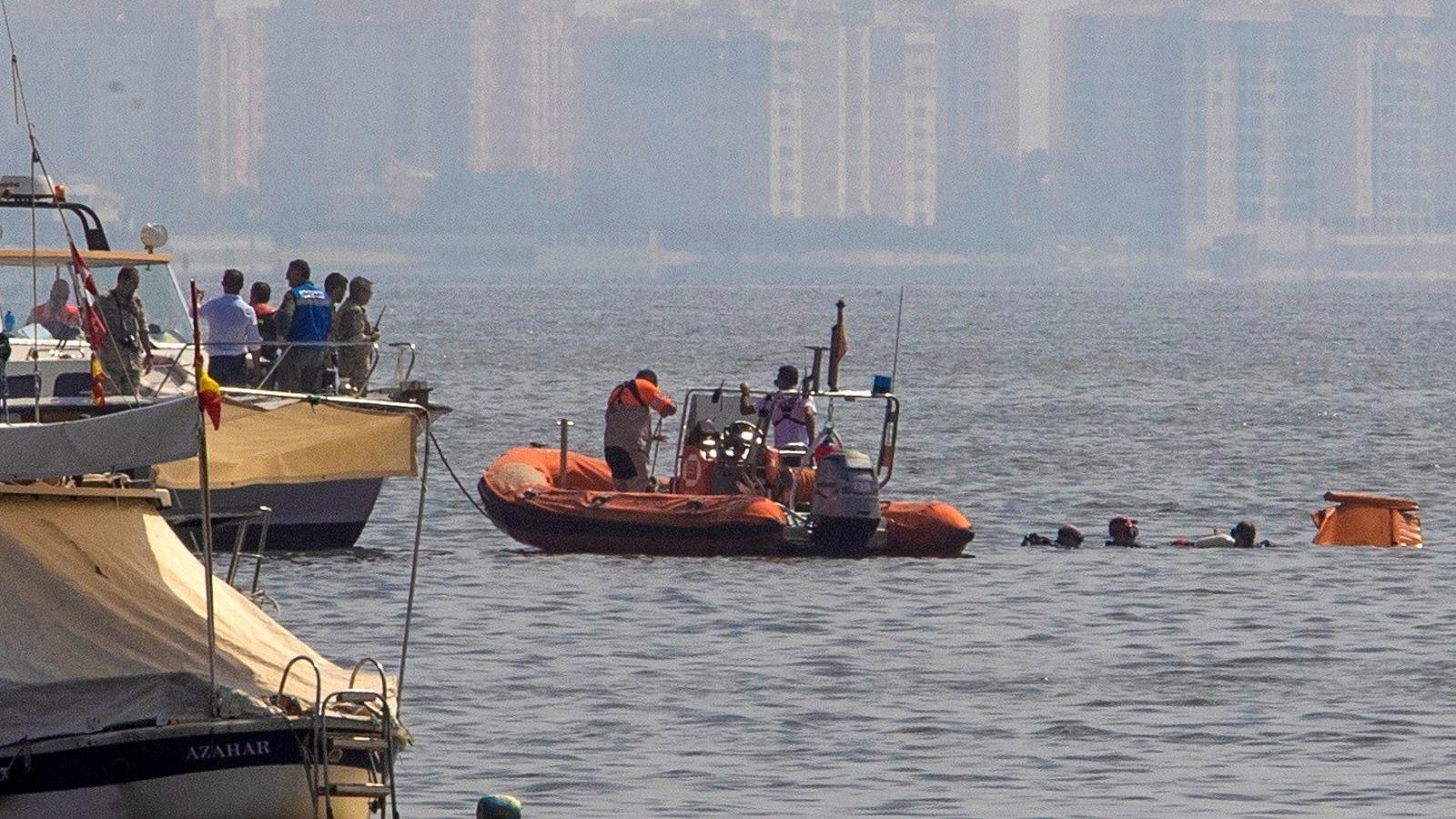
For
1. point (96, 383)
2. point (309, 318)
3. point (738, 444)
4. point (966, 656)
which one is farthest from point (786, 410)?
point (96, 383)

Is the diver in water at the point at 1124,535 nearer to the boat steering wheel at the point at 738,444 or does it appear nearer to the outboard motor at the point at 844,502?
the outboard motor at the point at 844,502

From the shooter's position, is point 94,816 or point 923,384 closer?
point 94,816

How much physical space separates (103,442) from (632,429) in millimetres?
13570

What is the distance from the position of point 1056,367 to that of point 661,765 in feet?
215

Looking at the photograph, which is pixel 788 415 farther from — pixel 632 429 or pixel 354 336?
pixel 354 336

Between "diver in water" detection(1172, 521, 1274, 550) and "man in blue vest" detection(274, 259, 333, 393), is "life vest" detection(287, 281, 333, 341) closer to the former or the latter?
"man in blue vest" detection(274, 259, 333, 393)

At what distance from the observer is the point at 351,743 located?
1320 centimetres

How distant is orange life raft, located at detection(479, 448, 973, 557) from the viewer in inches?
1011

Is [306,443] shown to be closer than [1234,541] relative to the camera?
Yes

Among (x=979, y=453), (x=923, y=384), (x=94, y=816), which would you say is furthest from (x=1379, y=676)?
(x=923, y=384)

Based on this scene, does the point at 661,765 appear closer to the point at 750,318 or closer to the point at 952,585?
the point at 952,585

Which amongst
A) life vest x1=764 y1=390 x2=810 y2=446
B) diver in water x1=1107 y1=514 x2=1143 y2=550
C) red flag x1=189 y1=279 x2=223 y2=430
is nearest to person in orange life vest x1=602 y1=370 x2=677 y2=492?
life vest x1=764 y1=390 x2=810 y2=446

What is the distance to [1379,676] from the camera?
68.5 ft

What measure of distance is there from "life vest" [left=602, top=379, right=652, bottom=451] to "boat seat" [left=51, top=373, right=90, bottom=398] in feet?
16.3
